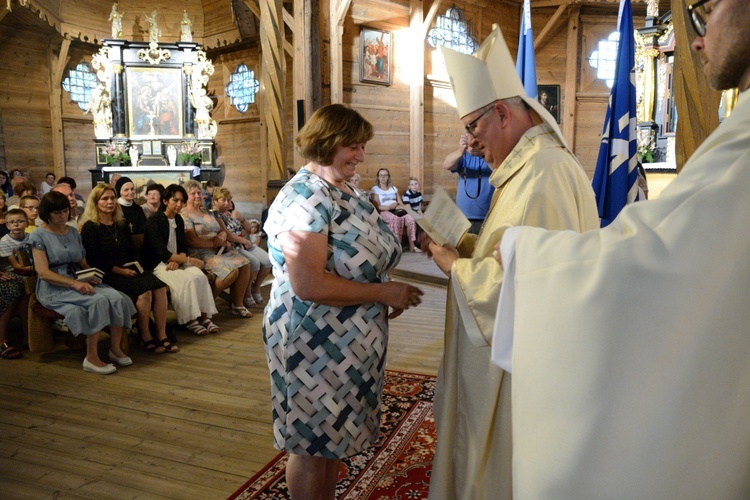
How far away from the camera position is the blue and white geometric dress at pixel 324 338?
1.80 meters

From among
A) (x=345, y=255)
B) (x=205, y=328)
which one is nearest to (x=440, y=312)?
(x=205, y=328)

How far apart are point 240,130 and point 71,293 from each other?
33.6 ft

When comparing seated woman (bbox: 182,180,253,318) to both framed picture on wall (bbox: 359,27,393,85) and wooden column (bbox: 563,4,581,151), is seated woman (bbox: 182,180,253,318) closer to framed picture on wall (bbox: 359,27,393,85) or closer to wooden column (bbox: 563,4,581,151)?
framed picture on wall (bbox: 359,27,393,85)

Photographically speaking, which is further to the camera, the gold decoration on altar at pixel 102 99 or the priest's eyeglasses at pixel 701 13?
the gold decoration on altar at pixel 102 99

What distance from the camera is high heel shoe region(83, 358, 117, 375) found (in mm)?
3918

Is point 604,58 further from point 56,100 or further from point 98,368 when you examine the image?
point 98,368

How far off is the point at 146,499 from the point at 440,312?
3.63 meters

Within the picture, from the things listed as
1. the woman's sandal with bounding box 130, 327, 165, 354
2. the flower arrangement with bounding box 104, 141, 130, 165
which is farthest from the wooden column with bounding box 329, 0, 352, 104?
the woman's sandal with bounding box 130, 327, 165, 354

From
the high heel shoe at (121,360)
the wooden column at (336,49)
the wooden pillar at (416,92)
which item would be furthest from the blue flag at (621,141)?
the wooden pillar at (416,92)

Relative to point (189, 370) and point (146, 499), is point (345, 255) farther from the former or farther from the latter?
point (189, 370)

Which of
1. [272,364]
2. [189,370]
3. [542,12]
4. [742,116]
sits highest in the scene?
[542,12]

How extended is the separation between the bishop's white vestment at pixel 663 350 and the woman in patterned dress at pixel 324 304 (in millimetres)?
922

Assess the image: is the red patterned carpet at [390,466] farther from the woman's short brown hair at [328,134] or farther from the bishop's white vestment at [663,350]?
the bishop's white vestment at [663,350]

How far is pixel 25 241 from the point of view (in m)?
4.36
